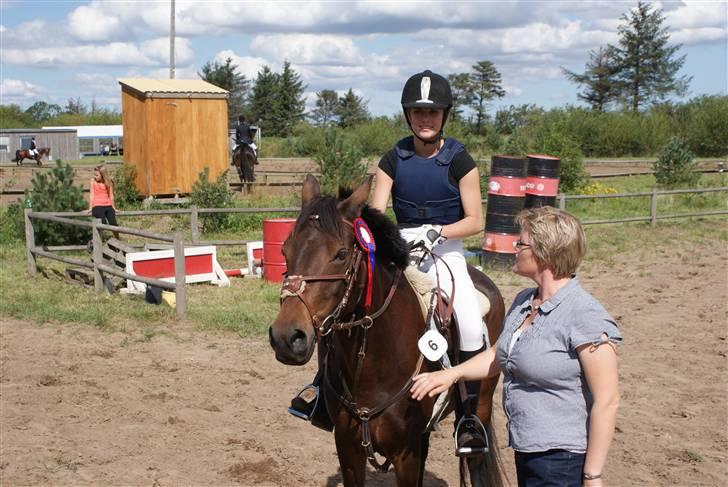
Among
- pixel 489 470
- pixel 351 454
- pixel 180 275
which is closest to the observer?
pixel 351 454

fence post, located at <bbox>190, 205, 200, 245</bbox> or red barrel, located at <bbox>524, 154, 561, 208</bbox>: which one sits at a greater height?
red barrel, located at <bbox>524, 154, 561, 208</bbox>

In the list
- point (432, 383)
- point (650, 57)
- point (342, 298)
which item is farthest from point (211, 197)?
point (650, 57)

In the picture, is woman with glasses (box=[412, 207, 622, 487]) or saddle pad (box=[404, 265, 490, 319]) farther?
saddle pad (box=[404, 265, 490, 319])

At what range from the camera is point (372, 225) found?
358cm

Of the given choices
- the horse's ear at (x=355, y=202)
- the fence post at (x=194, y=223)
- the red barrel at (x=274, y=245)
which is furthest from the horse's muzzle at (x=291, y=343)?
the fence post at (x=194, y=223)

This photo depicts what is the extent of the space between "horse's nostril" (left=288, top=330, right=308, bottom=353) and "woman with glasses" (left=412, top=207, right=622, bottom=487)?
75 cm

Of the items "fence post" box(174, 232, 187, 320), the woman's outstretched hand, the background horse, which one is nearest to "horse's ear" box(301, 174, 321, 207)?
the woman's outstretched hand

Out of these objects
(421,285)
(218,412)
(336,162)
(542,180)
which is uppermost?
(336,162)

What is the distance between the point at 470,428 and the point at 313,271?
57.5 inches

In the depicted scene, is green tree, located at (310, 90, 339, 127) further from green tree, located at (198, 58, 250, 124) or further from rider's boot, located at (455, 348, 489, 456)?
rider's boot, located at (455, 348, 489, 456)

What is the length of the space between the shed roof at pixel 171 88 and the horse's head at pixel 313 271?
639 inches

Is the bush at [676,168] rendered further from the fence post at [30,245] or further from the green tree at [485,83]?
the green tree at [485,83]

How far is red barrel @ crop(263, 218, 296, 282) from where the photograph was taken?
10.9 meters

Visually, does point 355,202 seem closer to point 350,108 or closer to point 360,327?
point 360,327
